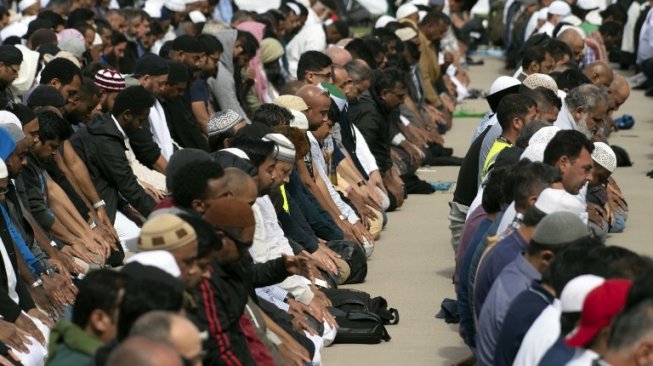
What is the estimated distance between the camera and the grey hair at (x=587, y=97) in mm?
13070

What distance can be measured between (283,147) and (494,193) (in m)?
1.37

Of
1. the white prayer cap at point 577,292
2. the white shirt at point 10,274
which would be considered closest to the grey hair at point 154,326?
the white prayer cap at point 577,292

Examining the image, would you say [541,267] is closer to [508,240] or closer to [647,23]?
[508,240]

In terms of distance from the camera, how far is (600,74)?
1655cm

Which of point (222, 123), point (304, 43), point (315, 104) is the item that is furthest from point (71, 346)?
point (304, 43)

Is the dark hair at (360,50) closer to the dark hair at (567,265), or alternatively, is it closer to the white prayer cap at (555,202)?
the white prayer cap at (555,202)

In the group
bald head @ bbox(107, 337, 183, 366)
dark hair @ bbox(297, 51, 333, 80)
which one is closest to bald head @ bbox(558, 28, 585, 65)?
dark hair @ bbox(297, 51, 333, 80)

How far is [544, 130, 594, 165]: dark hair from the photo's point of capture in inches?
392

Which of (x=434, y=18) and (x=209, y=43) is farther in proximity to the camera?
(x=434, y=18)

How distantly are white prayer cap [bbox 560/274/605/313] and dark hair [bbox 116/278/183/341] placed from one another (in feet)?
4.68

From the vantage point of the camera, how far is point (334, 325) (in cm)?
1038

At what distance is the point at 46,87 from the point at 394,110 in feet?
20.5

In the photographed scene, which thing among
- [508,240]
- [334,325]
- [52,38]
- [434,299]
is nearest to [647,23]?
[52,38]

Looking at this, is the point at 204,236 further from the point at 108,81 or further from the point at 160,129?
the point at 160,129
